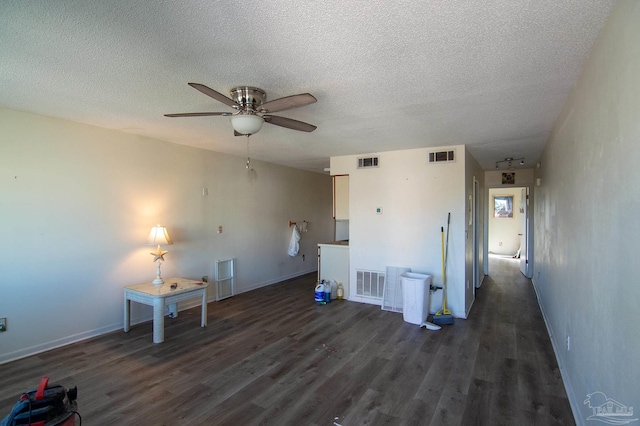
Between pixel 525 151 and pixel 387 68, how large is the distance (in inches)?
154

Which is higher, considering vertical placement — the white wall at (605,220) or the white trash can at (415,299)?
the white wall at (605,220)

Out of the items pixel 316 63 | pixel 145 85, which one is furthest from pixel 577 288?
pixel 145 85

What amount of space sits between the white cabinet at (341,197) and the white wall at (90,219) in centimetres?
169

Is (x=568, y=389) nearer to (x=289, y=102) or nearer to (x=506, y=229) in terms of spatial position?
(x=289, y=102)

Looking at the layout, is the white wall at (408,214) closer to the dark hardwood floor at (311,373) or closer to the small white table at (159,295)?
the dark hardwood floor at (311,373)

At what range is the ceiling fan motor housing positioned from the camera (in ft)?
7.91

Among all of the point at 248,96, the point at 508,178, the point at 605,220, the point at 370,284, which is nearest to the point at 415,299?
the point at 370,284

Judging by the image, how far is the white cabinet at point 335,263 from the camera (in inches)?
210

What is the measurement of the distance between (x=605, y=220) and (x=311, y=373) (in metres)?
2.44

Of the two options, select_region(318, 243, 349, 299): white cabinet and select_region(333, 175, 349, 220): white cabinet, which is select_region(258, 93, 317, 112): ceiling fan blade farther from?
select_region(318, 243, 349, 299): white cabinet

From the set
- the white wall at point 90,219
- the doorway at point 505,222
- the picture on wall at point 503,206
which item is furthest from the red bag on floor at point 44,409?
the picture on wall at point 503,206

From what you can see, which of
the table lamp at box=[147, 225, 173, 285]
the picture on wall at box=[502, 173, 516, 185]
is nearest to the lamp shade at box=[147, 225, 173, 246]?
the table lamp at box=[147, 225, 173, 285]

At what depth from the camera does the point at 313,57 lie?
77.4 inches

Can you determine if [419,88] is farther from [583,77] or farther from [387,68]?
[583,77]
